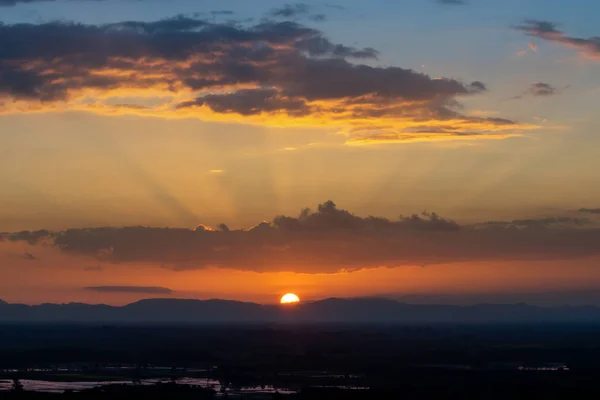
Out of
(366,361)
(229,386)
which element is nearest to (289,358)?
(366,361)

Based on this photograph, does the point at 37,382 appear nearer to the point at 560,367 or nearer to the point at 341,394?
the point at 341,394

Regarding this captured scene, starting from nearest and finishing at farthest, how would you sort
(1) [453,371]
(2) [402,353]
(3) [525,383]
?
(3) [525,383]
(1) [453,371]
(2) [402,353]

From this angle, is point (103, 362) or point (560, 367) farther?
point (103, 362)

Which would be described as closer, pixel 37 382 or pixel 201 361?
pixel 37 382

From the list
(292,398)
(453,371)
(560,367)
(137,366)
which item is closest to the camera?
(292,398)

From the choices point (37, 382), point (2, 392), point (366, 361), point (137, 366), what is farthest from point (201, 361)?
point (2, 392)

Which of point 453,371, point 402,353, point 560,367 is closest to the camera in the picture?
point 453,371

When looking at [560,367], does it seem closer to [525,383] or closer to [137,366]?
[525,383]

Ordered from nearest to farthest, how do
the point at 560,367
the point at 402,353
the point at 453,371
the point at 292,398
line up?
the point at 292,398, the point at 453,371, the point at 560,367, the point at 402,353

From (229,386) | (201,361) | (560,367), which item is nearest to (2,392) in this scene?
(229,386)
